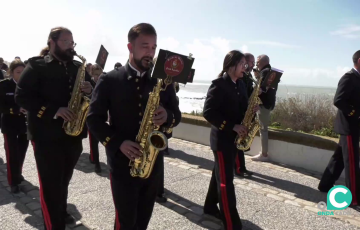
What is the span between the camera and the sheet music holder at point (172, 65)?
240cm

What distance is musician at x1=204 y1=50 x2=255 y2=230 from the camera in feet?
11.6

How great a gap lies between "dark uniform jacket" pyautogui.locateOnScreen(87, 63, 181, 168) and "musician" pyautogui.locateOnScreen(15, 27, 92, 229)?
2.64 ft

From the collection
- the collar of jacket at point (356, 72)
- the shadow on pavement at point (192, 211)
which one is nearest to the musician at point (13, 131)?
the shadow on pavement at point (192, 211)

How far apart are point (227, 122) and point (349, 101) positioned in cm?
231

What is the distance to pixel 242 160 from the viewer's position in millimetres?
6047

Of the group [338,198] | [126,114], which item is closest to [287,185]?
[338,198]

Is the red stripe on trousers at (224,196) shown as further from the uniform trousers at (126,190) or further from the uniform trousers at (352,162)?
the uniform trousers at (352,162)

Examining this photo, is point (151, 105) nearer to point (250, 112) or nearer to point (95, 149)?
point (250, 112)

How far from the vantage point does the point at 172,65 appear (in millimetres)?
2533

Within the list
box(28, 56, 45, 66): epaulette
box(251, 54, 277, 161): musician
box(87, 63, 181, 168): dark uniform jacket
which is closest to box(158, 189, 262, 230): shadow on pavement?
box(87, 63, 181, 168): dark uniform jacket

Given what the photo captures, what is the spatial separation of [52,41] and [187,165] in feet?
13.6

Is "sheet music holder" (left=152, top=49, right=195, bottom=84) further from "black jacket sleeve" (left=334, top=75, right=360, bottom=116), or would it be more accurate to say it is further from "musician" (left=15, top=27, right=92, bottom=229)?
"black jacket sleeve" (left=334, top=75, right=360, bottom=116)

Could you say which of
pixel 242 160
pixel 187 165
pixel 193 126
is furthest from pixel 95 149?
pixel 193 126

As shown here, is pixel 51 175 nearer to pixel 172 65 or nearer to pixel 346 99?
pixel 172 65
